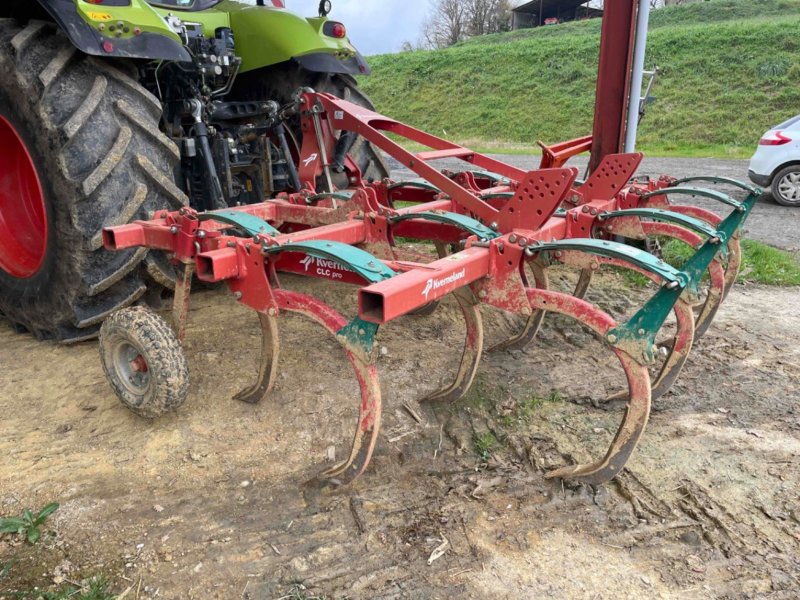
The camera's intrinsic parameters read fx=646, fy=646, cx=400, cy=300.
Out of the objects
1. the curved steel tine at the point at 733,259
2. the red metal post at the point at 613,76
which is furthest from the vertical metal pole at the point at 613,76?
the curved steel tine at the point at 733,259

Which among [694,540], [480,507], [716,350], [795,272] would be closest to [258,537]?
[480,507]

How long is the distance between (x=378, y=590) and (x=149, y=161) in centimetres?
212

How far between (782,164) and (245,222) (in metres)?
7.56

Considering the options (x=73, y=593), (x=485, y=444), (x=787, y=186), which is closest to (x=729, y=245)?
(x=485, y=444)

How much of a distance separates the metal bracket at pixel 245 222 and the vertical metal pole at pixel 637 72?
297cm

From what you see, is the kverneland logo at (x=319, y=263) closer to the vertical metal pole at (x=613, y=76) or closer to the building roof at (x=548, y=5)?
the vertical metal pole at (x=613, y=76)

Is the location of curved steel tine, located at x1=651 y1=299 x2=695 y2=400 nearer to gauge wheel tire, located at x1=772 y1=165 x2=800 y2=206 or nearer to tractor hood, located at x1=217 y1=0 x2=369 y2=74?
tractor hood, located at x1=217 y1=0 x2=369 y2=74

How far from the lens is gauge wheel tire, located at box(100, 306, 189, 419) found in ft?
8.05

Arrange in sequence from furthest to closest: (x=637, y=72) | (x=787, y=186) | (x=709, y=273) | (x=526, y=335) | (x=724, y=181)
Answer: (x=787, y=186) < (x=637, y=72) < (x=724, y=181) < (x=526, y=335) < (x=709, y=273)

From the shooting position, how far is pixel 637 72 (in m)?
4.43

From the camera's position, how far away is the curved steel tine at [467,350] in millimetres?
2615

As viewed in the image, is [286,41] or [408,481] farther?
[286,41]

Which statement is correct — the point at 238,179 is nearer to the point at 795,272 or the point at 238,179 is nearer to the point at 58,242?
the point at 58,242

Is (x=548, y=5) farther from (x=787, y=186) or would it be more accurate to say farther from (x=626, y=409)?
(x=626, y=409)
